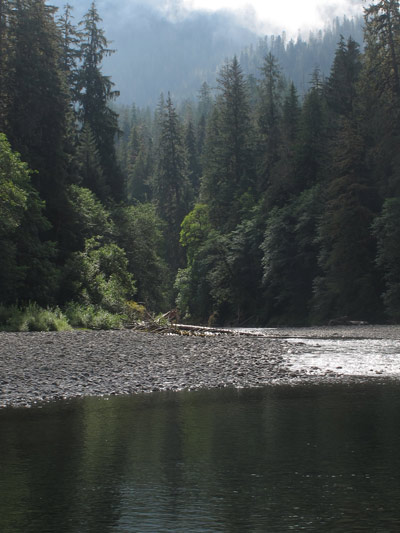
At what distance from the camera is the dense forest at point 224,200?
112 ft

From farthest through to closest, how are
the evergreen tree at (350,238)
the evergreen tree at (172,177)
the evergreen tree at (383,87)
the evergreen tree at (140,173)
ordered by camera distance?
1. the evergreen tree at (140,173)
2. the evergreen tree at (172,177)
3. the evergreen tree at (350,238)
4. the evergreen tree at (383,87)

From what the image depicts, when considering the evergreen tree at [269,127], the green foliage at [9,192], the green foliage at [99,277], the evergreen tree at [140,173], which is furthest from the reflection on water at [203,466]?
the evergreen tree at [140,173]

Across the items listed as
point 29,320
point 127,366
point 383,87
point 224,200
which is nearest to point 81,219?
point 29,320

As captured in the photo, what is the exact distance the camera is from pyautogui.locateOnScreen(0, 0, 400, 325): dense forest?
3422 centimetres

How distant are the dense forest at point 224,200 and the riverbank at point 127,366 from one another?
30.3 ft

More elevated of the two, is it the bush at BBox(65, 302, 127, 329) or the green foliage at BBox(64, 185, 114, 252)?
the green foliage at BBox(64, 185, 114, 252)

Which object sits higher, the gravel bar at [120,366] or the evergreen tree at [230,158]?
the evergreen tree at [230,158]

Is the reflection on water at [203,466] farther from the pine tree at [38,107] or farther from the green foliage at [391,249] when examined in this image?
the green foliage at [391,249]

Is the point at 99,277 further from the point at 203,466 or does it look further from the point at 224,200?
the point at 224,200

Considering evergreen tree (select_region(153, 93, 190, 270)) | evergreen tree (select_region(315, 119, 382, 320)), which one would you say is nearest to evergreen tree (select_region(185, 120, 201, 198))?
evergreen tree (select_region(153, 93, 190, 270))

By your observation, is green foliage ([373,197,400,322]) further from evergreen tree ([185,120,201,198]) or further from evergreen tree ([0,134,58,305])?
evergreen tree ([185,120,201,198])

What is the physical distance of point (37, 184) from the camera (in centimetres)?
3550

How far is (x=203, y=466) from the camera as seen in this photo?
8328 millimetres

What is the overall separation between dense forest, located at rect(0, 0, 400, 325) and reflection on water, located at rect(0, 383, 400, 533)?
59.4 feet
